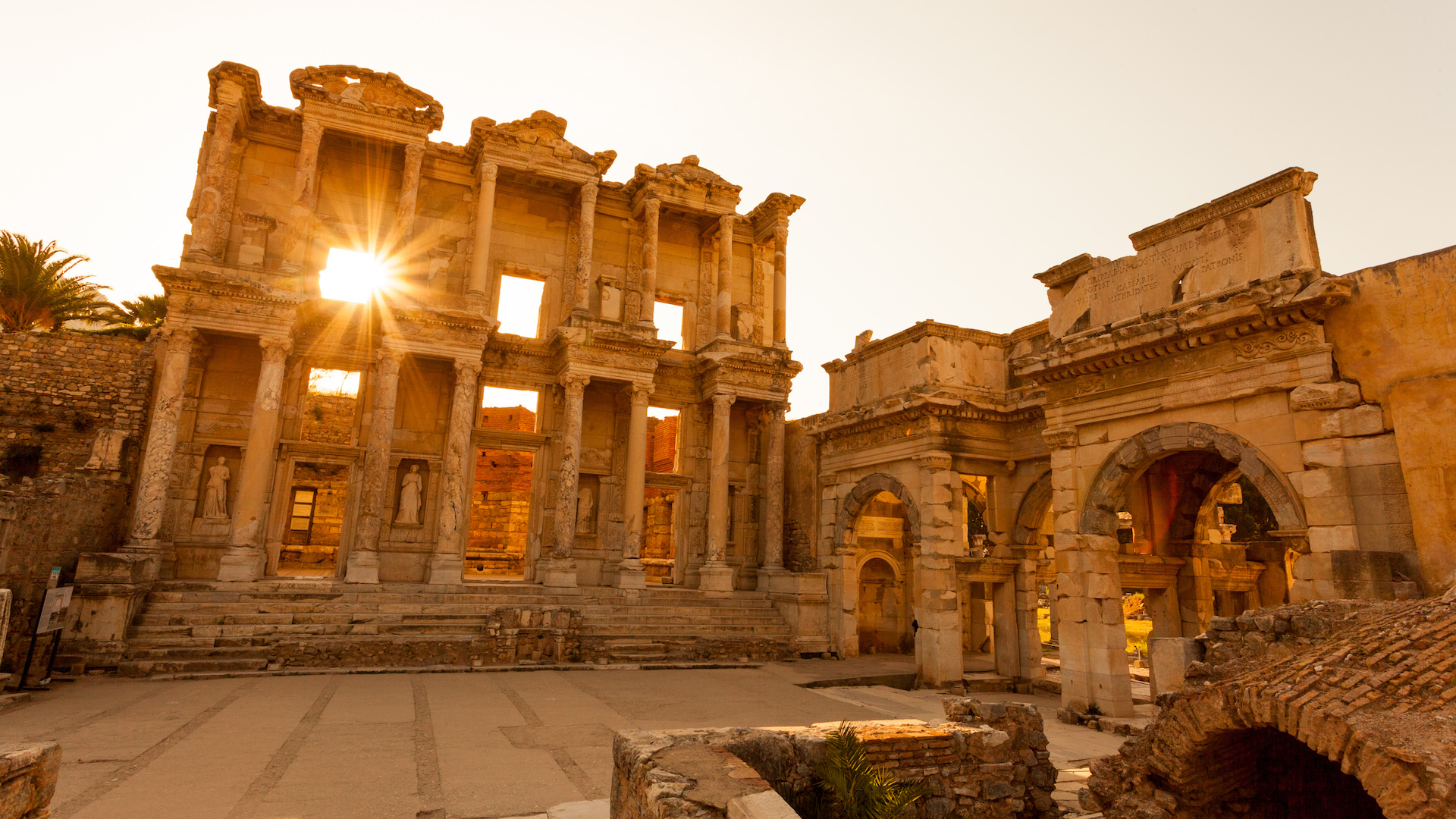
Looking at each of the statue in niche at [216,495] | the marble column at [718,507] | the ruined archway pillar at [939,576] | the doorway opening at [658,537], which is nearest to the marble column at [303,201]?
the statue in niche at [216,495]

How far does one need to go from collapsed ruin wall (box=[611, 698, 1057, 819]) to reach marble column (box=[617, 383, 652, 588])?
12.9 metres

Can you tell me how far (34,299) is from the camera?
2222 centimetres

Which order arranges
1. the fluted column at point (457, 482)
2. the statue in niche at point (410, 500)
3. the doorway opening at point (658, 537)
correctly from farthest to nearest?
1. the doorway opening at point (658, 537)
2. the statue in niche at point (410, 500)
3. the fluted column at point (457, 482)

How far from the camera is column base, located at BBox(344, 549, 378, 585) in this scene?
1688cm

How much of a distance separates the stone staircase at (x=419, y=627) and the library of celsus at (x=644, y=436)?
9cm

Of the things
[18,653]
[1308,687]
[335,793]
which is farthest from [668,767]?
[18,653]

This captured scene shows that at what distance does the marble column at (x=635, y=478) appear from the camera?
19.5 metres

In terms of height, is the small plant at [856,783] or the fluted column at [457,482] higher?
the fluted column at [457,482]

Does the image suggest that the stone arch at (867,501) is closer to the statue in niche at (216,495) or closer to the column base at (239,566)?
the column base at (239,566)

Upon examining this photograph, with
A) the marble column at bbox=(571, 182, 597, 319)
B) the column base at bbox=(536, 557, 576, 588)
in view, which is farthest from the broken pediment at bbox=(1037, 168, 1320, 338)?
the marble column at bbox=(571, 182, 597, 319)

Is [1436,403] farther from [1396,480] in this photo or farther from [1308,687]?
[1308,687]

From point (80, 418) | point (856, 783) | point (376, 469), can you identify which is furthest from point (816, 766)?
point (80, 418)

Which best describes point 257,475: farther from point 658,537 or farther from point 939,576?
point 939,576

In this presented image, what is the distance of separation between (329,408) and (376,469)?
8.78m
